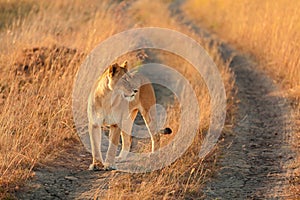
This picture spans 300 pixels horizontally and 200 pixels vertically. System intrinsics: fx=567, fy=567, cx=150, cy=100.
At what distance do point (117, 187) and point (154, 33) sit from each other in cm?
1059

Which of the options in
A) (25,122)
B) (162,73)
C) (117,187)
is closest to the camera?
(117,187)

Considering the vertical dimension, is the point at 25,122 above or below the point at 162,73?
below

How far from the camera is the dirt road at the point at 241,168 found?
17.0 ft

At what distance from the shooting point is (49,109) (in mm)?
6762

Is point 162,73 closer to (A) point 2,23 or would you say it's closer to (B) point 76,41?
(B) point 76,41

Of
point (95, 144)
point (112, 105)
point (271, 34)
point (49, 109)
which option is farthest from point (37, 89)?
point (271, 34)

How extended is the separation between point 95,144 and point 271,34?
24.1ft

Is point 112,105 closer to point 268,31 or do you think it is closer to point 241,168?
point 241,168

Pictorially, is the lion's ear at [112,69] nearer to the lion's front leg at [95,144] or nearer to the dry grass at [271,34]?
the lion's front leg at [95,144]

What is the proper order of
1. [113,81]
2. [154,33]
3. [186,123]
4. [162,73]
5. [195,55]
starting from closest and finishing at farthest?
[113,81] → [186,123] → [162,73] → [195,55] → [154,33]

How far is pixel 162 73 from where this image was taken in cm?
1097

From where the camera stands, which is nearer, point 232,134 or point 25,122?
point 25,122

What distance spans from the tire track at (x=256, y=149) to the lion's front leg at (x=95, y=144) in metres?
1.21

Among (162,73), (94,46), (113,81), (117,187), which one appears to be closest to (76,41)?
(94,46)
